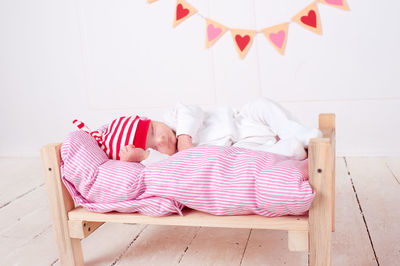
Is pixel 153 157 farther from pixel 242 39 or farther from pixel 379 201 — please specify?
pixel 242 39

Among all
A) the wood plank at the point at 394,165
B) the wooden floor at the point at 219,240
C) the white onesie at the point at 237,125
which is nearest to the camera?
the wooden floor at the point at 219,240

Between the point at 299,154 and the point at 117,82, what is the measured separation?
5.34 feet

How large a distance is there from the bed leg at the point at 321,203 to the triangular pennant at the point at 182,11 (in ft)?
5.16

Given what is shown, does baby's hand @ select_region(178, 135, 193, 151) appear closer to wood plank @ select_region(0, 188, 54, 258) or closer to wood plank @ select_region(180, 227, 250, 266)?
wood plank @ select_region(180, 227, 250, 266)

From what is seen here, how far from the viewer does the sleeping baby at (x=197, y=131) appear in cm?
144

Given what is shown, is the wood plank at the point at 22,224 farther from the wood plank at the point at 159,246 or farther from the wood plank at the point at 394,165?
the wood plank at the point at 394,165

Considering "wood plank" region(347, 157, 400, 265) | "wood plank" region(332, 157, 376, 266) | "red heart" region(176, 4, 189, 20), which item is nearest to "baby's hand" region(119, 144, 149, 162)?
"wood plank" region(332, 157, 376, 266)

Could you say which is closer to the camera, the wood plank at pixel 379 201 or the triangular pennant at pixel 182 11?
the wood plank at pixel 379 201

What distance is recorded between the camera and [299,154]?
127cm

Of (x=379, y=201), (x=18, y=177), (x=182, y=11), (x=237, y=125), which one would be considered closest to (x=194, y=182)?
(x=237, y=125)

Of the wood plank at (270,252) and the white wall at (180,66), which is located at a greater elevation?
the white wall at (180,66)

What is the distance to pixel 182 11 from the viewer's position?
2.42 m

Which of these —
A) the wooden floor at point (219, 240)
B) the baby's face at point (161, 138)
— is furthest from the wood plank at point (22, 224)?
the baby's face at point (161, 138)

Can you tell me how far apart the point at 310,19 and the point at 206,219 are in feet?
4.61
